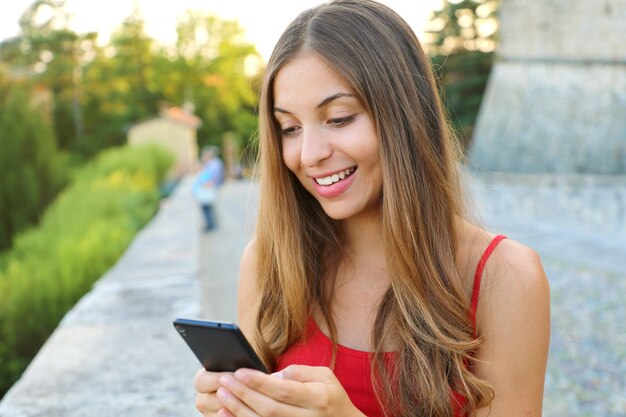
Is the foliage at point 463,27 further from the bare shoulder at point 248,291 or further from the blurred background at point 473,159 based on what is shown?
the bare shoulder at point 248,291

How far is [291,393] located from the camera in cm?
141

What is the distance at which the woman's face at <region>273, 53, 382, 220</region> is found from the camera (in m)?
1.67

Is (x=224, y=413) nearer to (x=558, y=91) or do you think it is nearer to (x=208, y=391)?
(x=208, y=391)

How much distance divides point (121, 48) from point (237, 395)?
185 ft

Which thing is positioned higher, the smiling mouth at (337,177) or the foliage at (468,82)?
the smiling mouth at (337,177)

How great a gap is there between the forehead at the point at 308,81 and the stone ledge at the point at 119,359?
1.32 m

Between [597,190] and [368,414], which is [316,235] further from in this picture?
[597,190]

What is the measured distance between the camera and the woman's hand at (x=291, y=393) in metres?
1.42

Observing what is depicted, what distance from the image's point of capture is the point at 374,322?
5.77ft

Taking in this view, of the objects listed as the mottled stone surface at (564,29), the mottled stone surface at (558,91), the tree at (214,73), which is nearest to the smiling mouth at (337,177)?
the mottled stone surface at (558,91)

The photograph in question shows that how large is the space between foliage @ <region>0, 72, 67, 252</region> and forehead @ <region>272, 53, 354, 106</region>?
51.2 feet

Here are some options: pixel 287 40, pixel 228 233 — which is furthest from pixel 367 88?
pixel 228 233

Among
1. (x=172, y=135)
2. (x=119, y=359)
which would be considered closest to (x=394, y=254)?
(x=119, y=359)

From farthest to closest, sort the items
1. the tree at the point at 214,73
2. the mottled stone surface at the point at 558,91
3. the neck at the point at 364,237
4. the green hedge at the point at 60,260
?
1. the tree at the point at 214,73
2. the mottled stone surface at the point at 558,91
3. the green hedge at the point at 60,260
4. the neck at the point at 364,237
